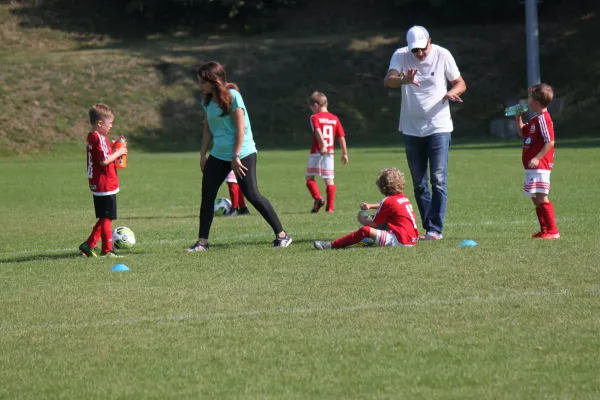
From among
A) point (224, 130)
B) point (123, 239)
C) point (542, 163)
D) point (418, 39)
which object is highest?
point (418, 39)

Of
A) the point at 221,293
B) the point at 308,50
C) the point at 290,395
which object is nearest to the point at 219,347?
the point at 290,395

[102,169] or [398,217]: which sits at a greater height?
[102,169]

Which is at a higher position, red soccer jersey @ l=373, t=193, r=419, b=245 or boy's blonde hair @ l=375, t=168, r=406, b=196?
boy's blonde hair @ l=375, t=168, r=406, b=196

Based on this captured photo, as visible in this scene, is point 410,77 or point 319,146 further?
point 319,146

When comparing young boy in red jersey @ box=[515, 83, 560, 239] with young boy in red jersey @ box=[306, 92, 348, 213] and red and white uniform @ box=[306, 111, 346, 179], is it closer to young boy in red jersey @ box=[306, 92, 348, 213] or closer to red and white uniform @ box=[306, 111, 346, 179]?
young boy in red jersey @ box=[306, 92, 348, 213]

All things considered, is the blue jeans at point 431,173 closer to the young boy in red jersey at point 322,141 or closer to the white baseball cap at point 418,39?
the white baseball cap at point 418,39

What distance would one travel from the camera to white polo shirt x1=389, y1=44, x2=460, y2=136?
11070 mm

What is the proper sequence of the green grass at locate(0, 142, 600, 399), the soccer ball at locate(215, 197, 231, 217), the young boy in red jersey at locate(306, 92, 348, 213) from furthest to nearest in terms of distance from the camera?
the young boy in red jersey at locate(306, 92, 348, 213) < the soccer ball at locate(215, 197, 231, 217) < the green grass at locate(0, 142, 600, 399)

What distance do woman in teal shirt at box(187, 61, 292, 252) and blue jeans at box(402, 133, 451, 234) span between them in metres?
1.44

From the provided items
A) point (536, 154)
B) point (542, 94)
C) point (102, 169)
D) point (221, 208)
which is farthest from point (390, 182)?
point (221, 208)

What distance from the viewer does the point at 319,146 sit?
16531mm

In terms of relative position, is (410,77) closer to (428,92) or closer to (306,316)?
(428,92)

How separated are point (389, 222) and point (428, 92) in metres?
1.51

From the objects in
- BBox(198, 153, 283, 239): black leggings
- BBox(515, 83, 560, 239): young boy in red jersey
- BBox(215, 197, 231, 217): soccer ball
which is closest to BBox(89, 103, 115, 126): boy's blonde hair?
BBox(198, 153, 283, 239): black leggings
